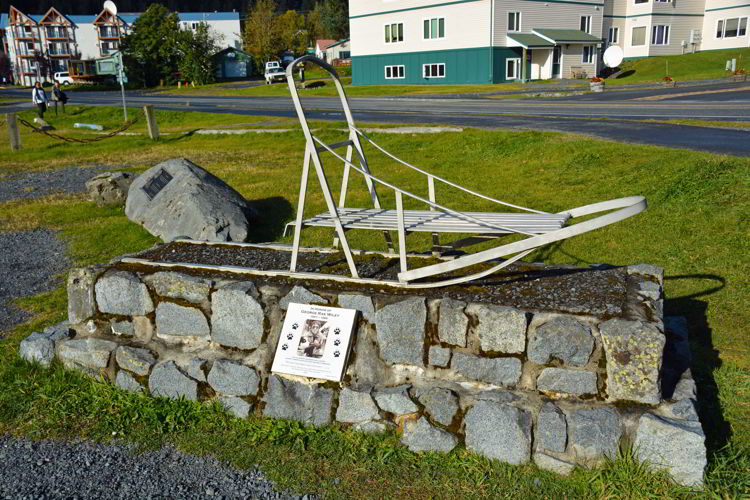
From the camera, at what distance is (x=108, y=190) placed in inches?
445

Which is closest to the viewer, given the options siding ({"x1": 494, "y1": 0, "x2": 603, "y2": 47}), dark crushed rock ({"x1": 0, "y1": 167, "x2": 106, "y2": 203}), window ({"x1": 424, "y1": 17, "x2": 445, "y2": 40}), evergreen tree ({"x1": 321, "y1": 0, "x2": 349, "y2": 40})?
dark crushed rock ({"x1": 0, "y1": 167, "x2": 106, "y2": 203})

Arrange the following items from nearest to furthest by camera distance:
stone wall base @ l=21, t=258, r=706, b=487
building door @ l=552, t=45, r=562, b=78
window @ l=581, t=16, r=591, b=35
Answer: stone wall base @ l=21, t=258, r=706, b=487, building door @ l=552, t=45, r=562, b=78, window @ l=581, t=16, r=591, b=35

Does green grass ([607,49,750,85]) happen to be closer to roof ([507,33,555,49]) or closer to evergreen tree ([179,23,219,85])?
roof ([507,33,555,49])

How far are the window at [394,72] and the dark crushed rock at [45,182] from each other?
33.5m

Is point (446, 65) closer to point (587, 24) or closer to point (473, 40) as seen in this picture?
point (473, 40)

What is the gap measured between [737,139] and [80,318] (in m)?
11.7

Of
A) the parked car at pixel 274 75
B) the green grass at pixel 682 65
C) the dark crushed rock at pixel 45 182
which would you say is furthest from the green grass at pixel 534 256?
the parked car at pixel 274 75

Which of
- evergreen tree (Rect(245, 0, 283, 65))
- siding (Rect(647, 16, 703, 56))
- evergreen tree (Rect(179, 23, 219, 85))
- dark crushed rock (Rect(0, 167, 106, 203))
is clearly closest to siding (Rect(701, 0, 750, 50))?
siding (Rect(647, 16, 703, 56))

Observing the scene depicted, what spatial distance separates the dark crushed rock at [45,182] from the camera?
12920mm

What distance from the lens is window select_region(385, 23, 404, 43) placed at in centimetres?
4553

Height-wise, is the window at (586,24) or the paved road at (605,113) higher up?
the window at (586,24)

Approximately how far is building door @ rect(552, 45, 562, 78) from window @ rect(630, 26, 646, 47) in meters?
10.1

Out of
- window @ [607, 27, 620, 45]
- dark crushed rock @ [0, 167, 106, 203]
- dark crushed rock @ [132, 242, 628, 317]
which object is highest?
window @ [607, 27, 620, 45]

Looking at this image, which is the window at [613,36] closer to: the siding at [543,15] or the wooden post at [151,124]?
the siding at [543,15]
